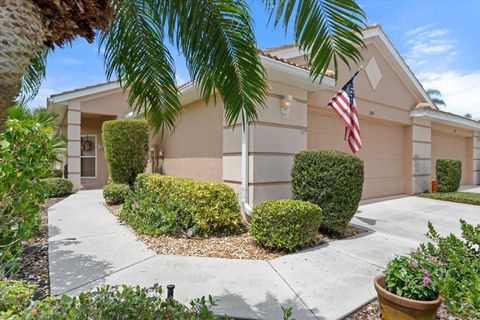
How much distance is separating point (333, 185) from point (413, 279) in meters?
2.93

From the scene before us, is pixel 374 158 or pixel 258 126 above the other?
pixel 258 126

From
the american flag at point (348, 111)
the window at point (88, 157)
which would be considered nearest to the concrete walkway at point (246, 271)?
the american flag at point (348, 111)

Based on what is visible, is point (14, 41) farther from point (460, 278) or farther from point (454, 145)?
point (454, 145)

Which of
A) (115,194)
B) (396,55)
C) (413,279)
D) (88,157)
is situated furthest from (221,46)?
(88,157)

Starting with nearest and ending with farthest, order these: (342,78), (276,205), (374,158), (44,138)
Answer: (44,138) → (276,205) → (342,78) → (374,158)

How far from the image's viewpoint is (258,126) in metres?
6.59

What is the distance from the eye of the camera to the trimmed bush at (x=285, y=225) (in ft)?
16.1

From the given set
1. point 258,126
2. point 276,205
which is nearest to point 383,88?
point 258,126

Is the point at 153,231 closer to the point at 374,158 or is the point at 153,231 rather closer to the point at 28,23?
the point at 28,23

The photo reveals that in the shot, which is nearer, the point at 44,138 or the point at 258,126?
the point at 44,138

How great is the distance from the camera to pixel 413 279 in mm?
2879

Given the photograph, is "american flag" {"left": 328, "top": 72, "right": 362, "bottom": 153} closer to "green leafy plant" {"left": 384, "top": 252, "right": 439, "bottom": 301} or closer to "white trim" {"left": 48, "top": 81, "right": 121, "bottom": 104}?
"green leafy plant" {"left": 384, "top": 252, "right": 439, "bottom": 301}

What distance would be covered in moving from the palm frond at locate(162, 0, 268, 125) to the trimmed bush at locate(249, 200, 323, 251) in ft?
7.29

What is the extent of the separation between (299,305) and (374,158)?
8.44 m
